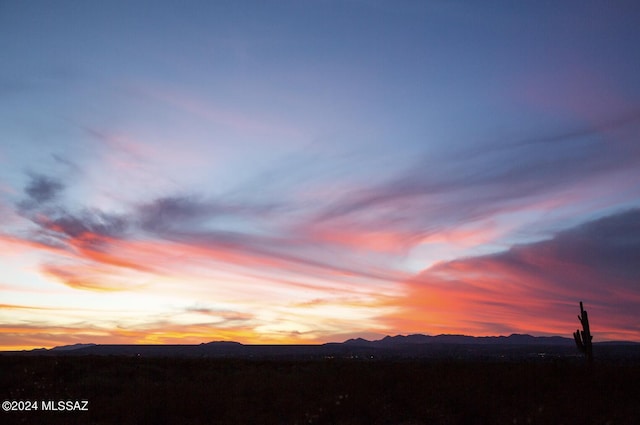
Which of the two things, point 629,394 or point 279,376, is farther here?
point 279,376

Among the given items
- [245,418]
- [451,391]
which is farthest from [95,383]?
[451,391]

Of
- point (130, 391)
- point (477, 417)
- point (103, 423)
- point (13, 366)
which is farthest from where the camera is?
point (13, 366)

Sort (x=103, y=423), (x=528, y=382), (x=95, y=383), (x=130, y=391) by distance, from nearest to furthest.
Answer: (x=103, y=423) → (x=528, y=382) → (x=130, y=391) → (x=95, y=383)

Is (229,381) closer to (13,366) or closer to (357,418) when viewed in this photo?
(357,418)

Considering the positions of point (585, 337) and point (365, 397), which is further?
point (585, 337)

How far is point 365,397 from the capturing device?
16.2 meters

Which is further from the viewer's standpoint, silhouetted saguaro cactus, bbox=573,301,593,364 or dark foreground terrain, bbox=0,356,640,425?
silhouetted saguaro cactus, bbox=573,301,593,364

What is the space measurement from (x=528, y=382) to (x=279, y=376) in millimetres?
9452

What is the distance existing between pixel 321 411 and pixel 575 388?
7991mm

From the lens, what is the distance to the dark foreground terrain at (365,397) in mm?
14562

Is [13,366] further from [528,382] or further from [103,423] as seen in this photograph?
[528,382]

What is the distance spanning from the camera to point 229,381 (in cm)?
2006

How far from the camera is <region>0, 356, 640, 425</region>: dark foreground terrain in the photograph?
47.8ft

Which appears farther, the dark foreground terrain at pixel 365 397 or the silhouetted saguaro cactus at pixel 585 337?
the silhouetted saguaro cactus at pixel 585 337
